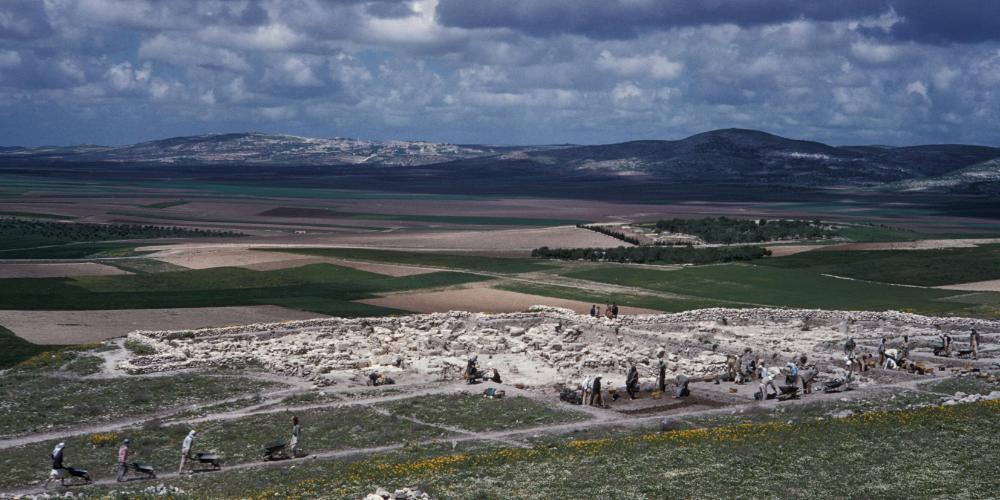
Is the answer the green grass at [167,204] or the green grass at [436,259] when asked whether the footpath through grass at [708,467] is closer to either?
the green grass at [436,259]

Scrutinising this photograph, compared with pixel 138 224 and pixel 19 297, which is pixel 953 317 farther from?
pixel 138 224

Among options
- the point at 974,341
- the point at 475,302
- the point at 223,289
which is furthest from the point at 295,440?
the point at 223,289

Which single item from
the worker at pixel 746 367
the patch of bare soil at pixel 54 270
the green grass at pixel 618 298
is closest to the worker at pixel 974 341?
the worker at pixel 746 367

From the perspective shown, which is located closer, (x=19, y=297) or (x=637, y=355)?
(x=637, y=355)

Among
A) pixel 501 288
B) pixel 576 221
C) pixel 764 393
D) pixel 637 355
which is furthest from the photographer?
pixel 576 221

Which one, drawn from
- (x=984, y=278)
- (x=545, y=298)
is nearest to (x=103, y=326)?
(x=545, y=298)

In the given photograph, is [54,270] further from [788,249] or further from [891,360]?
[788,249]
